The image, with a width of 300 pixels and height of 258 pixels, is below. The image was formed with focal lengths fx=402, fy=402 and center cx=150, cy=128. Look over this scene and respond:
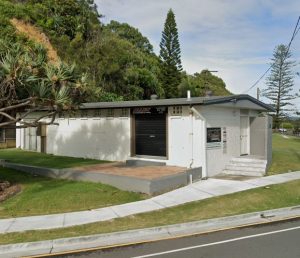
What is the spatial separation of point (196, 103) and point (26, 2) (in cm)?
3872

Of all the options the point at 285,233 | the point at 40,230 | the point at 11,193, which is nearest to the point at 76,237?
the point at 40,230

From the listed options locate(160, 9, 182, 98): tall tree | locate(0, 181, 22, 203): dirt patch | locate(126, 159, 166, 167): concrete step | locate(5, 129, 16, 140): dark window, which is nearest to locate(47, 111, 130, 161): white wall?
locate(126, 159, 166, 167): concrete step

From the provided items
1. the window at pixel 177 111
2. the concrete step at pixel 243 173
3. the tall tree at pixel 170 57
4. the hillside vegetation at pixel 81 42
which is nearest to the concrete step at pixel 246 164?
the concrete step at pixel 243 173

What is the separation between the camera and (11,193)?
43.3 ft

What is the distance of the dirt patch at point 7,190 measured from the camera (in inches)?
504

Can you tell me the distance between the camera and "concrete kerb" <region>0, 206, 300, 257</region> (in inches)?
314

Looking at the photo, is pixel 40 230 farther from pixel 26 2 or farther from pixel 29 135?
pixel 26 2

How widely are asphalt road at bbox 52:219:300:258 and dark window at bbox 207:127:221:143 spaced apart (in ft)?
27.0

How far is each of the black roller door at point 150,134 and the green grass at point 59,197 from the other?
4.69 meters

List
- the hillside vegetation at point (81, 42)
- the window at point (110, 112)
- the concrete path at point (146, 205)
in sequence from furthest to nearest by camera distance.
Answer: the hillside vegetation at point (81, 42) < the window at point (110, 112) < the concrete path at point (146, 205)

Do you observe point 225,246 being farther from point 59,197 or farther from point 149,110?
point 149,110

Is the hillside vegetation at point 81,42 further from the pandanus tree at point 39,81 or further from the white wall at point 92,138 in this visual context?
the pandanus tree at point 39,81

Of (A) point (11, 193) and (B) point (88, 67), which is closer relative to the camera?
(A) point (11, 193)

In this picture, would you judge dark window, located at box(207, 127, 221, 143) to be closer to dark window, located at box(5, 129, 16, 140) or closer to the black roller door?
the black roller door
